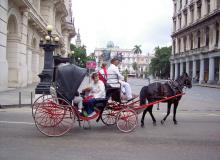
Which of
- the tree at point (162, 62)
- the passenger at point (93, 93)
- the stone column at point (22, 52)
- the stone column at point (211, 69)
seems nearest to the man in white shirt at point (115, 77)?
the passenger at point (93, 93)

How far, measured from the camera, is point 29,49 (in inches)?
1299

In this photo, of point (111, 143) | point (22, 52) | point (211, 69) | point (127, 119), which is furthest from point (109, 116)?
point (211, 69)

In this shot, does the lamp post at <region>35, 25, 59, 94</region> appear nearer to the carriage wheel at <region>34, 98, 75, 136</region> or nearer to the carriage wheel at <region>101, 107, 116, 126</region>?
the carriage wheel at <region>101, 107, 116, 126</region>

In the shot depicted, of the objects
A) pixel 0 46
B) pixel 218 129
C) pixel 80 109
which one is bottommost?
pixel 218 129

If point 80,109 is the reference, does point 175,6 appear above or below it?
above

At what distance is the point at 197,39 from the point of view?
6038 centimetres

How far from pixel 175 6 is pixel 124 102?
69432 millimetres

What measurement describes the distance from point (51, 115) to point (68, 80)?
1.04m

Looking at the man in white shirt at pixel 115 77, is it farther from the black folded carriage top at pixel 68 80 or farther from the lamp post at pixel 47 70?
the lamp post at pixel 47 70

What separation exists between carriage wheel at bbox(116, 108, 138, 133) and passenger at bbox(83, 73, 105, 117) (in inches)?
28.9

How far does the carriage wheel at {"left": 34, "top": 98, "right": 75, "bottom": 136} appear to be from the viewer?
8266 mm

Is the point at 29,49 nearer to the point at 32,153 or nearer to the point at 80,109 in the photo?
the point at 80,109

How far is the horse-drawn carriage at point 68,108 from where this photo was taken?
8312 millimetres

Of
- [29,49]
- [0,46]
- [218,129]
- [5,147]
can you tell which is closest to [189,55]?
[29,49]
